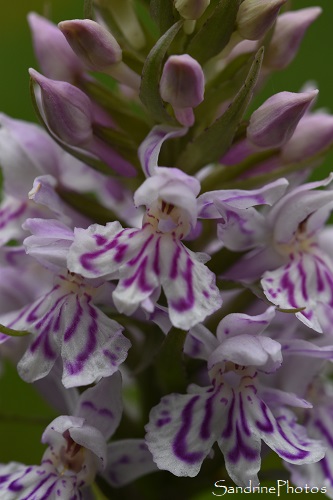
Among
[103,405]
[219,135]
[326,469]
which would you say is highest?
[219,135]

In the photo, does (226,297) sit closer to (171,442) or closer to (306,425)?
(306,425)

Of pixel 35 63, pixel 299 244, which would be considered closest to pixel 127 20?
pixel 299 244

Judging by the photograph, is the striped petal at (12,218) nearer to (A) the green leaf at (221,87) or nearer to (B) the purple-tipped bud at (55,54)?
(B) the purple-tipped bud at (55,54)

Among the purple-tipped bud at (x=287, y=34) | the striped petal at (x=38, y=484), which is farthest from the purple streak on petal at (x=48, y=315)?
the purple-tipped bud at (x=287, y=34)

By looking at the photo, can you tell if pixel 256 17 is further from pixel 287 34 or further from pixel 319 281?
pixel 319 281

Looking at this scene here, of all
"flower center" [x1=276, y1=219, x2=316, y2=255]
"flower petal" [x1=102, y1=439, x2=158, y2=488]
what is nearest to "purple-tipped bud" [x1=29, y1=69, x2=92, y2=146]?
"flower center" [x1=276, y1=219, x2=316, y2=255]

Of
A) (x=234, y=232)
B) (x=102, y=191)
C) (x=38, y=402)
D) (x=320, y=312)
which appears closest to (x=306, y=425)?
(x=320, y=312)

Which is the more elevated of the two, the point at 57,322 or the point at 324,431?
the point at 57,322
